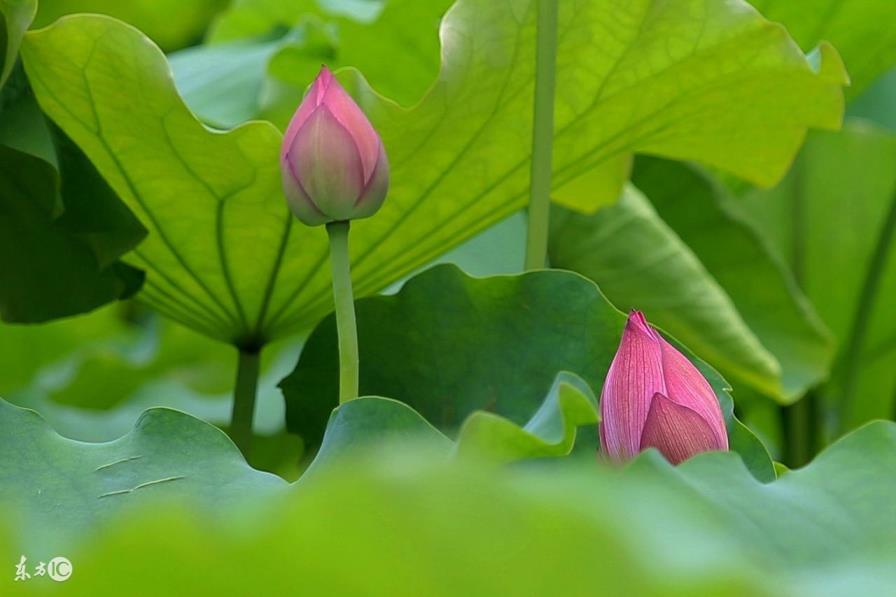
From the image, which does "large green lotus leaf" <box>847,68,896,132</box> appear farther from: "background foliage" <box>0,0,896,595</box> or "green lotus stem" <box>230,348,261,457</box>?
"green lotus stem" <box>230,348,261,457</box>

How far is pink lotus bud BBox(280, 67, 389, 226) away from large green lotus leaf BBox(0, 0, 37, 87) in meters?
0.14

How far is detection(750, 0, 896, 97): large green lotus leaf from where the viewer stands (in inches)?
36.7

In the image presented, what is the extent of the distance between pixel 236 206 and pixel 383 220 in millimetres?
75

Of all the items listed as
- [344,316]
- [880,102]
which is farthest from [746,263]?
[344,316]

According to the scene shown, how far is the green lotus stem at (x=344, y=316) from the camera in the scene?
1.68 feet

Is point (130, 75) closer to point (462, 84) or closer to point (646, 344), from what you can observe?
point (462, 84)

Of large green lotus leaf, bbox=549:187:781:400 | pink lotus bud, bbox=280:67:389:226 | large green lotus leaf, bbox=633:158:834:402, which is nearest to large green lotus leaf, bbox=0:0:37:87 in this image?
pink lotus bud, bbox=280:67:389:226

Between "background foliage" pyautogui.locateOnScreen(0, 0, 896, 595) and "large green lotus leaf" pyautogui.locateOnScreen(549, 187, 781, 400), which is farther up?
"background foliage" pyautogui.locateOnScreen(0, 0, 896, 595)

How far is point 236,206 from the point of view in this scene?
66 cm

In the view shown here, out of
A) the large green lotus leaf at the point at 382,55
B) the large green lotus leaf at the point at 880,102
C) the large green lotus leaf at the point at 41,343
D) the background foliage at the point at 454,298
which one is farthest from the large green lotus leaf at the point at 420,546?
the large green lotus leaf at the point at 880,102

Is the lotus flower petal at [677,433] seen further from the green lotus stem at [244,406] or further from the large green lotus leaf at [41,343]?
the large green lotus leaf at [41,343]

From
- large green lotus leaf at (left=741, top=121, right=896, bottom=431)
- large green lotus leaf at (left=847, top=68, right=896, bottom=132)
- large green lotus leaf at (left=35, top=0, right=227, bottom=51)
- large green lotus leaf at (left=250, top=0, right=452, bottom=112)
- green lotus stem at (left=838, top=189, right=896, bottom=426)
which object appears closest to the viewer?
large green lotus leaf at (left=250, top=0, right=452, bottom=112)

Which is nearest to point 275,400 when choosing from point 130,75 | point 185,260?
point 185,260

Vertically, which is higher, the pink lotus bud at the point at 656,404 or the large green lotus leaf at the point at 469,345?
the pink lotus bud at the point at 656,404
